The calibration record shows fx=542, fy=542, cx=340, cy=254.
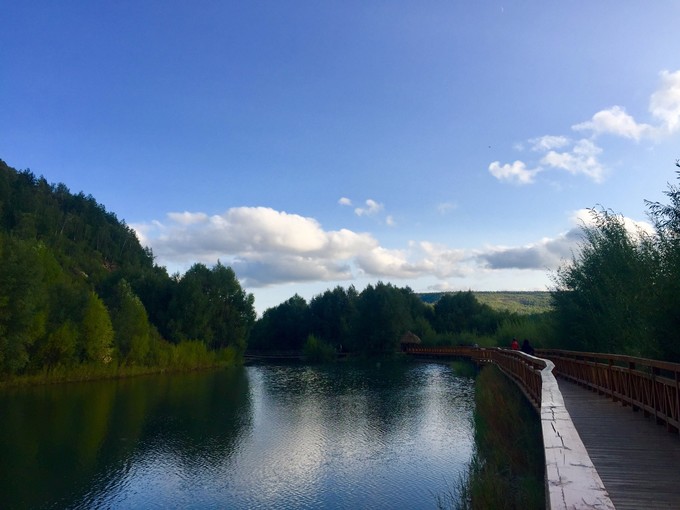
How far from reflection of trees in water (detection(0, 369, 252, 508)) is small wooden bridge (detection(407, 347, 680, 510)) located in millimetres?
12337

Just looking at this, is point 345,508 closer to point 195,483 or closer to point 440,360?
point 195,483

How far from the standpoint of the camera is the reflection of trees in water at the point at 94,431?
1539 cm

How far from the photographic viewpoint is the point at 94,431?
22.1 m

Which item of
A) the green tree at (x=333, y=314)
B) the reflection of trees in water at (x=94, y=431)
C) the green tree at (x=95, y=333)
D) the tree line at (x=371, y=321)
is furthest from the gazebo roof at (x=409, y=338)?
the green tree at (x=95, y=333)

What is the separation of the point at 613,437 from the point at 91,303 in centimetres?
4022

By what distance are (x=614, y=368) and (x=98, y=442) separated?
17644mm

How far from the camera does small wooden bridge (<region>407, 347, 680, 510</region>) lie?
329cm

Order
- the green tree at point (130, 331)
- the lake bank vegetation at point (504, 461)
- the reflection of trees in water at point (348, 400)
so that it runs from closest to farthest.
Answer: the lake bank vegetation at point (504, 461) < the reflection of trees in water at point (348, 400) < the green tree at point (130, 331)

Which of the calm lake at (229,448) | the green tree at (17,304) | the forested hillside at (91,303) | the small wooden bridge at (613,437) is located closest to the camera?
the small wooden bridge at (613,437)

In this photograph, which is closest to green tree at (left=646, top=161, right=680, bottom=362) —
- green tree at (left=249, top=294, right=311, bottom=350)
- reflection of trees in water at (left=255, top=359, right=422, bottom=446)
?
reflection of trees in water at (left=255, top=359, right=422, bottom=446)

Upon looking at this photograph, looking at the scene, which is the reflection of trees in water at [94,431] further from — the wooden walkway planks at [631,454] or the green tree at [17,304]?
the wooden walkway planks at [631,454]

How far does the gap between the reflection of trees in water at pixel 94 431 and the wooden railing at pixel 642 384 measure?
12367 millimetres

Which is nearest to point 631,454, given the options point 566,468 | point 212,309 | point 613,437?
point 613,437

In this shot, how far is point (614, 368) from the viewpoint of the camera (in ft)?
42.6
